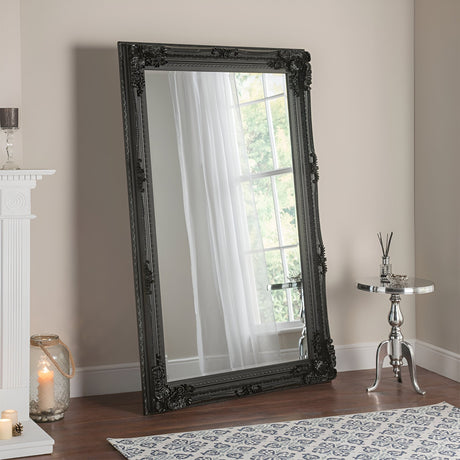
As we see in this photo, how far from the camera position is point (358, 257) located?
526cm

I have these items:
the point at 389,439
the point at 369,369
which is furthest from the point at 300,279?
the point at 389,439

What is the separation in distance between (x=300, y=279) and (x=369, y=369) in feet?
2.99

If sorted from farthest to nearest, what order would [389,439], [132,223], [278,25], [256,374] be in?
1. [278,25]
2. [256,374]
3. [132,223]
4. [389,439]

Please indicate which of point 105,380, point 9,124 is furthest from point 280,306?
→ point 9,124

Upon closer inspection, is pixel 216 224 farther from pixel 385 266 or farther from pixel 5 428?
pixel 5 428

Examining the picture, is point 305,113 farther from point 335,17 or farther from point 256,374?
point 256,374

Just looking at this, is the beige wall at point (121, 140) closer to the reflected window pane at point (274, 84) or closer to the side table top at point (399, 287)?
the reflected window pane at point (274, 84)

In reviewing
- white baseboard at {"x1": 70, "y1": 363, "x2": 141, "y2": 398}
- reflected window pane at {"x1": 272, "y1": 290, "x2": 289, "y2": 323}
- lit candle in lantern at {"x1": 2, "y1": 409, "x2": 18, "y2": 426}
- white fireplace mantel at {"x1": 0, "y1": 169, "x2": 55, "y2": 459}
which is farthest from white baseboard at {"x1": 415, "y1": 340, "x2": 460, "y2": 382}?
lit candle in lantern at {"x1": 2, "y1": 409, "x2": 18, "y2": 426}

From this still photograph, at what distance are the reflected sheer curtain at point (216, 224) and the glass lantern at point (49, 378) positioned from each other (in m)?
0.77

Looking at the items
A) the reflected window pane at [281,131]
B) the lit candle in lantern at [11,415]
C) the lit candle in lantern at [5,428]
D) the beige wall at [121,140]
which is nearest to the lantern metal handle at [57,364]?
the beige wall at [121,140]

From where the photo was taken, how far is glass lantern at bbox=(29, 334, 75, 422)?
4.19 metres

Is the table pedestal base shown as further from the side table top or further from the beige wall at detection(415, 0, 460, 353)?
the beige wall at detection(415, 0, 460, 353)

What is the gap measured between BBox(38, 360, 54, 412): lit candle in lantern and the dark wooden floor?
98 mm

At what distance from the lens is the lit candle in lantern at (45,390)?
4188 mm
